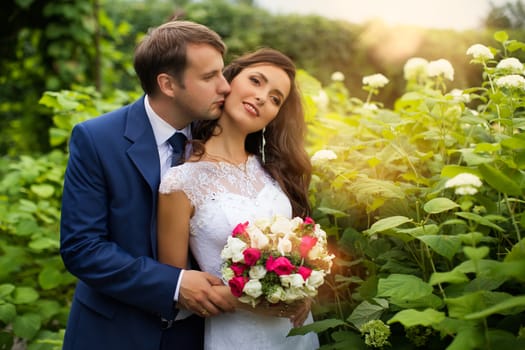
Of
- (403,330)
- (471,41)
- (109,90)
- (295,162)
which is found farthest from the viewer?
(471,41)

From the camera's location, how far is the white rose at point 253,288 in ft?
6.33

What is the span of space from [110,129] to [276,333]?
114cm

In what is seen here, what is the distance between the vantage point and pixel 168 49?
2416mm

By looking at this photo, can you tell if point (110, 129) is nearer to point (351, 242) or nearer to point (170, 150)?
point (170, 150)

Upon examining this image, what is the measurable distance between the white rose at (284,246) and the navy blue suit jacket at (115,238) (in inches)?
19.1

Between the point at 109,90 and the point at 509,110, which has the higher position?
the point at 509,110

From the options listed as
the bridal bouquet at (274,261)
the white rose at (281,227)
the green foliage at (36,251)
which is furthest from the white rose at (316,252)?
the green foliage at (36,251)

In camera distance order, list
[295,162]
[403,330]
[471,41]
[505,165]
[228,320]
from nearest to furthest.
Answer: [505,165] → [403,330] → [228,320] → [295,162] → [471,41]

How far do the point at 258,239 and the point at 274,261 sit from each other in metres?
0.11

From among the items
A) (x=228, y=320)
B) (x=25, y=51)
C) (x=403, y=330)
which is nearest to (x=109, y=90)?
(x=25, y=51)

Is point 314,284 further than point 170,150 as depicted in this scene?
No

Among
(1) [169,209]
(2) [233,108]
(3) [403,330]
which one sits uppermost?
(2) [233,108]

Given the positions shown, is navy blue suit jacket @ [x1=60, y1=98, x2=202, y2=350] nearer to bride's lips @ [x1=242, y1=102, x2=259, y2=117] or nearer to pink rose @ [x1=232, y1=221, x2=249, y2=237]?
pink rose @ [x1=232, y1=221, x2=249, y2=237]

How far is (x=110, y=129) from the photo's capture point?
2.33 metres
